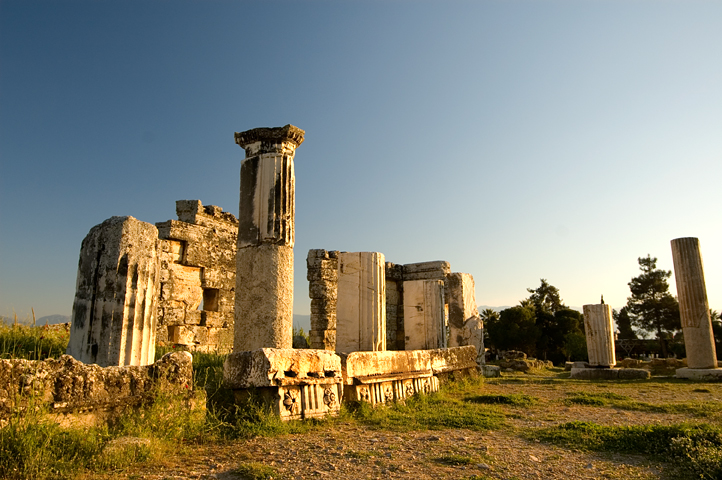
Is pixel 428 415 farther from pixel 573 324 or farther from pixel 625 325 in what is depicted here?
pixel 625 325

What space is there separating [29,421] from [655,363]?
19541mm

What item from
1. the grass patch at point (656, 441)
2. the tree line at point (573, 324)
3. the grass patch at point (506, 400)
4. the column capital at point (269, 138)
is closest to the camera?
the grass patch at point (656, 441)

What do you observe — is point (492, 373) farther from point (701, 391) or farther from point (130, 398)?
point (130, 398)

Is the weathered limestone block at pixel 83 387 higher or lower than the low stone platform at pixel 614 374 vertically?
higher

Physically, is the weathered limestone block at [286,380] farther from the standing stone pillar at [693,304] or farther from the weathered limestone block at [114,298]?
the standing stone pillar at [693,304]

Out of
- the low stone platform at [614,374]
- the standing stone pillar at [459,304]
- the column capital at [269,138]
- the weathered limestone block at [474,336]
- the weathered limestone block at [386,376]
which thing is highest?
the column capital at [269,138]

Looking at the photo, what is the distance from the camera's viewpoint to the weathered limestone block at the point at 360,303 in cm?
905

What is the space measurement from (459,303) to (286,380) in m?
9.27

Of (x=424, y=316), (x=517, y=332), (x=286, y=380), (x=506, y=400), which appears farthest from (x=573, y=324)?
(x=286, y=380)

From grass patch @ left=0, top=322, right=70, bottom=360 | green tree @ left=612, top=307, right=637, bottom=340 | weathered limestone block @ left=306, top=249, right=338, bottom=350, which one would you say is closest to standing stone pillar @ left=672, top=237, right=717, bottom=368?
weathered limestone block @ left=306, top=249, right=338, bottom=350

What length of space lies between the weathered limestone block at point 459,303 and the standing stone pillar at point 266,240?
24.1 ft

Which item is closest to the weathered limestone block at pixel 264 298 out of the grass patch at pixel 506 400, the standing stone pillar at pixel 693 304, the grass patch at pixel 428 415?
the grass patch at pixel 428 415

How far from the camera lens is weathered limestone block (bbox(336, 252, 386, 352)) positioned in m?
9.05

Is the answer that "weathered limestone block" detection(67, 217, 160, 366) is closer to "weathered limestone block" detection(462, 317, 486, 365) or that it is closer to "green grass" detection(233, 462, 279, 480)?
"green grass" detection(233, 462, 279, 480)
